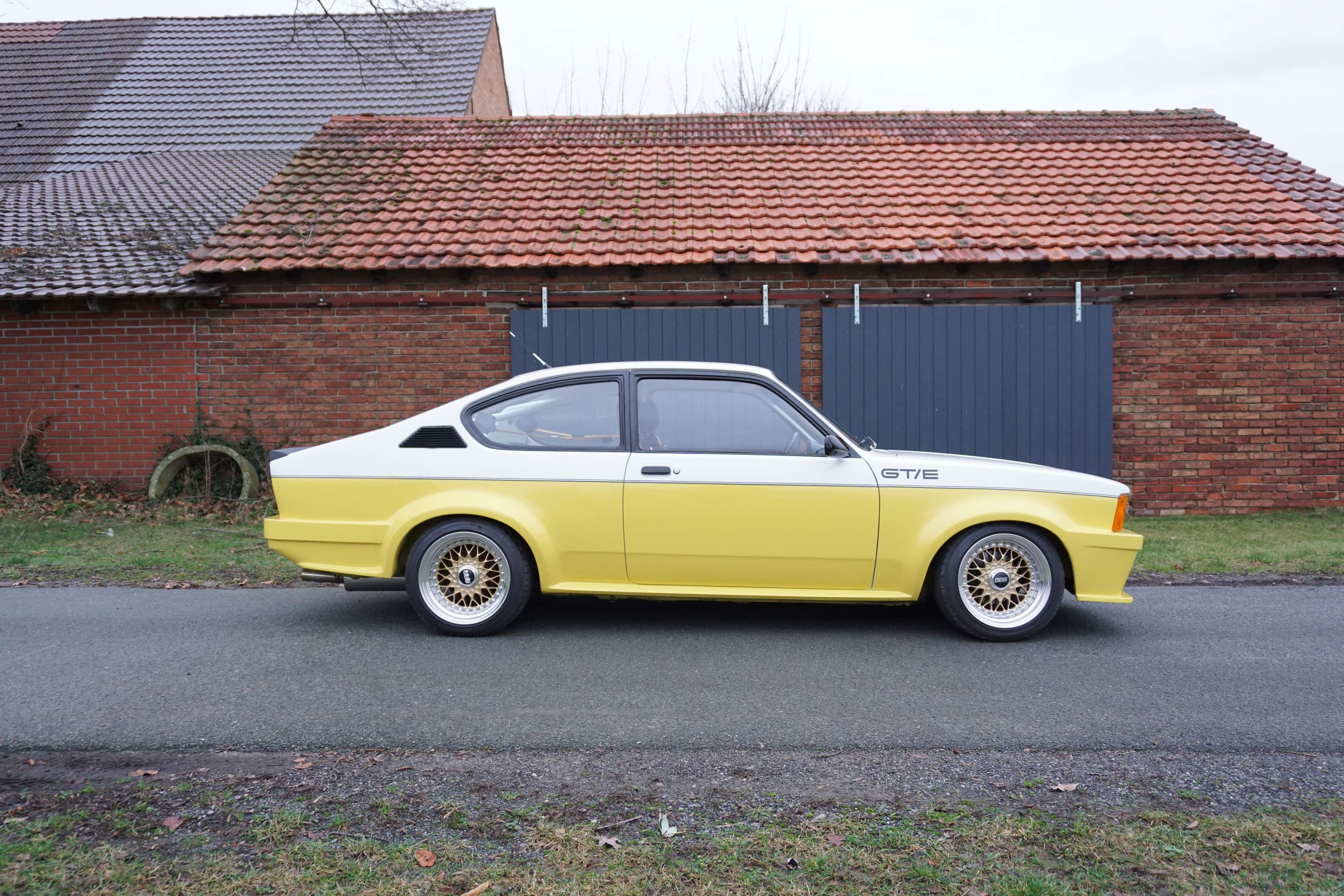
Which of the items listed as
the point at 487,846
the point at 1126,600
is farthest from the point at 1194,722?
the point at 487,846

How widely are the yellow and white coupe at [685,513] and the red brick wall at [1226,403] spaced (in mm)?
5339

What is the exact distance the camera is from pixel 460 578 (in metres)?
5.22

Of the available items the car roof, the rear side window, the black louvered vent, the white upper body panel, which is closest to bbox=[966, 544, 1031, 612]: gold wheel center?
the white upper body panel

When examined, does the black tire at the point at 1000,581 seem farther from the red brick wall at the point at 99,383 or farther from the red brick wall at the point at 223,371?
the red brick wall at the point at 99,383

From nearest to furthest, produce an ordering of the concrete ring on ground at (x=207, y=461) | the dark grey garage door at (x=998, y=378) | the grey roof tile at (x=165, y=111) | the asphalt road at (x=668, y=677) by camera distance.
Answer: the asphalt road at (x=668, y=677), the dark grey garage door at (x=998, y=378), the concrete ring on ground at (x=207, y=461), the grey roof tile at (x=165, y=111)

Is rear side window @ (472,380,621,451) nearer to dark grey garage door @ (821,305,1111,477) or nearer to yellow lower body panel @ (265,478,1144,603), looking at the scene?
yellow lower body panel @ (265,478,1144,603)

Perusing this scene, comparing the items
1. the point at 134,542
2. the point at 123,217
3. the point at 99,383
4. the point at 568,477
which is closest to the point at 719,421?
the point at 568,477

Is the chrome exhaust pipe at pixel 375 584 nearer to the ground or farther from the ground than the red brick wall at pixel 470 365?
nearer to the ground

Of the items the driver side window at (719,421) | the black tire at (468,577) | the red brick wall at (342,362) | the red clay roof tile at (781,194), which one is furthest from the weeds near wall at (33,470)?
the driver side window at (719,421)

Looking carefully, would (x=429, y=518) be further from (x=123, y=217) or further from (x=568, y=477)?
(x=123, y=217)

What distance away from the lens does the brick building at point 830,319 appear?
973 centimetres

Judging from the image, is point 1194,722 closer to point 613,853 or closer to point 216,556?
point 613,853

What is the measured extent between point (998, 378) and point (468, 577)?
21.5 feet

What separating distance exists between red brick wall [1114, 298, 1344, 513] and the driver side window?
6023 mm
